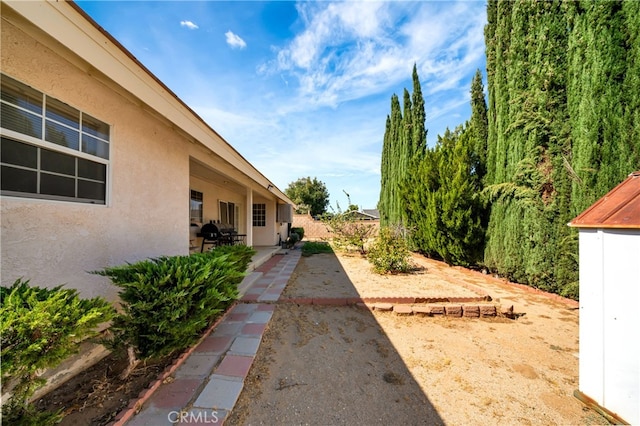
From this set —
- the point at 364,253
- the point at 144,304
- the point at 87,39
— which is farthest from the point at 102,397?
the point at 364,253

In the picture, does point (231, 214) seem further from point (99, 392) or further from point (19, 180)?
point (99, 392)

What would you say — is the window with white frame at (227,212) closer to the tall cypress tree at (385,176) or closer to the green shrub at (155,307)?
the green shrub at (155,307)

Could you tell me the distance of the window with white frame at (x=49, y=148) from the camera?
2.07 meters

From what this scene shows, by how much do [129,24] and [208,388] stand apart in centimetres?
512

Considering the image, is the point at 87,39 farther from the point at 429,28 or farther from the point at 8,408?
the point at 429,28

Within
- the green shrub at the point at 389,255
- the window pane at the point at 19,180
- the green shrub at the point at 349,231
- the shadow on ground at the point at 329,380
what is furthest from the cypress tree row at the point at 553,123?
the window pane at the point at 19,180

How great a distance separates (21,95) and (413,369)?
486 cm

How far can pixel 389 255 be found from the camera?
24.8ft

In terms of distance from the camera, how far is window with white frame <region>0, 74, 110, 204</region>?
2.07 m

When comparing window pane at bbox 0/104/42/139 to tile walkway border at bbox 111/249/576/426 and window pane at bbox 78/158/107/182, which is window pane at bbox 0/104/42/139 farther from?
tile walkway border at bbox 111/249/576/426

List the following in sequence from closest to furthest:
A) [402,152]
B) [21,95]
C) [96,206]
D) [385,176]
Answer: [21,95], [96,206], [402,152], [385,176]

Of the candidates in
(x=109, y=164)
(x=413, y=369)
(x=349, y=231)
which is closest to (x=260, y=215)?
(x=349, y=231)

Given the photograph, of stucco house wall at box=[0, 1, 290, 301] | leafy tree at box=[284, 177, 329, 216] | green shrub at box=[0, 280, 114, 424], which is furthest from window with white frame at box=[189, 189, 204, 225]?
leafy tree at box=[284, 177, 329, 216]

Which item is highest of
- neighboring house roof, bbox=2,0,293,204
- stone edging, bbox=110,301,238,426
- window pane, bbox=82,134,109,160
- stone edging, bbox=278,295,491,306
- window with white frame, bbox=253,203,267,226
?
neighboring house roof, bbox=2,0,293,204
